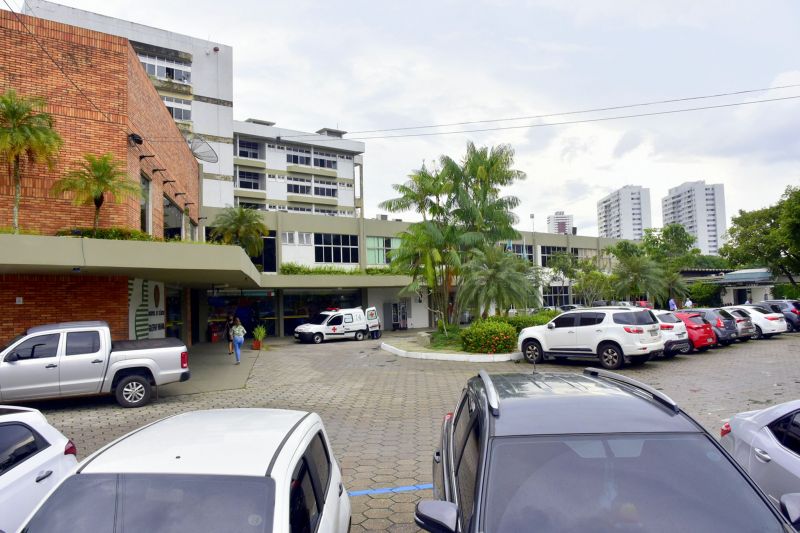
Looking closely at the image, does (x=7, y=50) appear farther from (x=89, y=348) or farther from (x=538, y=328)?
(x=538, y=328)

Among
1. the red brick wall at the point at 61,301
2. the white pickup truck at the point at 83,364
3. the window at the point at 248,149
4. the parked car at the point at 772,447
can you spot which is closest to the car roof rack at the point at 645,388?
the parked car at the point at 772,447

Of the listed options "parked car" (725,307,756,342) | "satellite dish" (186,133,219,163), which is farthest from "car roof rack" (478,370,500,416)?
"satellite dish" (186,133,219,163)

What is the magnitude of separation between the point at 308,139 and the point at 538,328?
5085 centimetres

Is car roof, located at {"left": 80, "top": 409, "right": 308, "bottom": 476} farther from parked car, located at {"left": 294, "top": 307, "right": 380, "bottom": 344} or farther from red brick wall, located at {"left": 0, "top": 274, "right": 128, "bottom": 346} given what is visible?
parked car, located at {"left": 294, "top": 307, "right": 380, "bottom": 344}

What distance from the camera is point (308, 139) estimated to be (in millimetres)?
63688

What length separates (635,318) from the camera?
16.2m

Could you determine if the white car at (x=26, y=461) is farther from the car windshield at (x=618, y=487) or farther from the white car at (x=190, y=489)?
the car windshield at (x=618, y=487)

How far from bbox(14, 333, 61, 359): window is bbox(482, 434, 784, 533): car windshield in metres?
11.2

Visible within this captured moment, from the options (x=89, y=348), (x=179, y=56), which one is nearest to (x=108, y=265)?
(x=89, y=348)

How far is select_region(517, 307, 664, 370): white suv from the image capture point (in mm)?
15977

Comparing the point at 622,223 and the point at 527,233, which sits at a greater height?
the point at 622,223

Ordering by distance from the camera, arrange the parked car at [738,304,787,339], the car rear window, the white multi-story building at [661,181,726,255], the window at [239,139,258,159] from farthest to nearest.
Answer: the white multi-story building at [661,181,726,255] → the window at [239,139,258,159] → the parked car at [738,304,787,339] → the car rear window

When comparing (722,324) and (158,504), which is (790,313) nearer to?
(722,324)

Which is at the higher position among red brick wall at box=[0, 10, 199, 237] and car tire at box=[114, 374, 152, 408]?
red brick wall at box=[0, 10, 199, 237]
